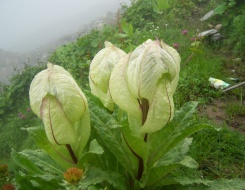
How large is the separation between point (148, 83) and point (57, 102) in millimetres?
283

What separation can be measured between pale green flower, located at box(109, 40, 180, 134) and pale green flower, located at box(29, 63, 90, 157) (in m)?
0.13

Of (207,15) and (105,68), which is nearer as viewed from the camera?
(105,68)

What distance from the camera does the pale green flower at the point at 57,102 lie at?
91 cm

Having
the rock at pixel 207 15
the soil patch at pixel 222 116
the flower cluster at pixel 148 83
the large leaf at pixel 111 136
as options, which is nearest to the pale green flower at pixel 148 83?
the flower cluster at pixel 148 83

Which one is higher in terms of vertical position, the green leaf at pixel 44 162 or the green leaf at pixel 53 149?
the green leaf at pixel 53 149

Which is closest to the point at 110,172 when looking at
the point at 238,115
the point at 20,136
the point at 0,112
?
the point at 238,115

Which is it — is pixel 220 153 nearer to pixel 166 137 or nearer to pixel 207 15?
pixel 166 137

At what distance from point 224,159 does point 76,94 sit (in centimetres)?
149

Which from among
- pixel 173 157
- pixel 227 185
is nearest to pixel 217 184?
pixel 227 185

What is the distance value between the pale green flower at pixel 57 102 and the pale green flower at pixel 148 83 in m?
0.13

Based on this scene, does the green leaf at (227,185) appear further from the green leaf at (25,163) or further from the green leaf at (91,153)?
the green leaf at (25,163)

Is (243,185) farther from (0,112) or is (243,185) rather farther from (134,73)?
(0,112)

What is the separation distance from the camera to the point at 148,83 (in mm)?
862

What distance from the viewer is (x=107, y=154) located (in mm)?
1170
